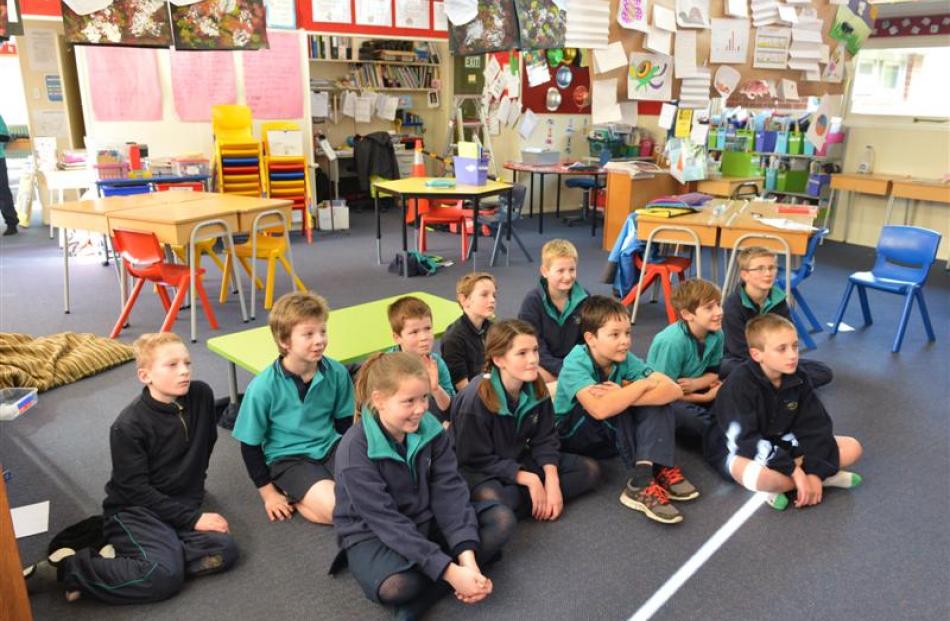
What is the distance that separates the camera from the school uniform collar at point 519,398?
2281mm

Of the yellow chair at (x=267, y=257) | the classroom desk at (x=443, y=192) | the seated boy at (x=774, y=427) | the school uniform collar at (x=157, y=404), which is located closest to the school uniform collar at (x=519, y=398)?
the seated boy at (x=774, y=427)

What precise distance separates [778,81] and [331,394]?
9.66 ft

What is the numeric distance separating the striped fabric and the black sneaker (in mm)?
2703

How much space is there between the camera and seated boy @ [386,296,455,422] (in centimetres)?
246

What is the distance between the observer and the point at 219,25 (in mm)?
4988

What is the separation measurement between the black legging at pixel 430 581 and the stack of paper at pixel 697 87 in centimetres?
236

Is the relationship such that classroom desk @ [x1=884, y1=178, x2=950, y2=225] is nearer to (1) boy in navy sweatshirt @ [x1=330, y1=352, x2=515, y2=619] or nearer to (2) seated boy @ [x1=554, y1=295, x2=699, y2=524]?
(2) seated boy @ [x1=554, y1=295, x2=699, y2=524]

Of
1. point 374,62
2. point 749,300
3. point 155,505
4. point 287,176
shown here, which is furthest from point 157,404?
point 374,62

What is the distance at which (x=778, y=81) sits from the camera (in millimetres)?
3840

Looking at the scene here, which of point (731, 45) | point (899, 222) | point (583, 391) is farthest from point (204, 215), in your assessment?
point (899, 222)

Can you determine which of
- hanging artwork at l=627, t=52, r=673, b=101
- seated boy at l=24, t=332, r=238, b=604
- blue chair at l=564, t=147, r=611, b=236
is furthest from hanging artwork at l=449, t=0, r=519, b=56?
blue chair at l=564, t=147, r=611, b=236

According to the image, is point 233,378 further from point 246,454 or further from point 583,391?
point 583,391

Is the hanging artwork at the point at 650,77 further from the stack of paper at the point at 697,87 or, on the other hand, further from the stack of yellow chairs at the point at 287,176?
the stack of yellow chairs at the point at 287,176

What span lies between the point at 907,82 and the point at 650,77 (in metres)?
6.45
